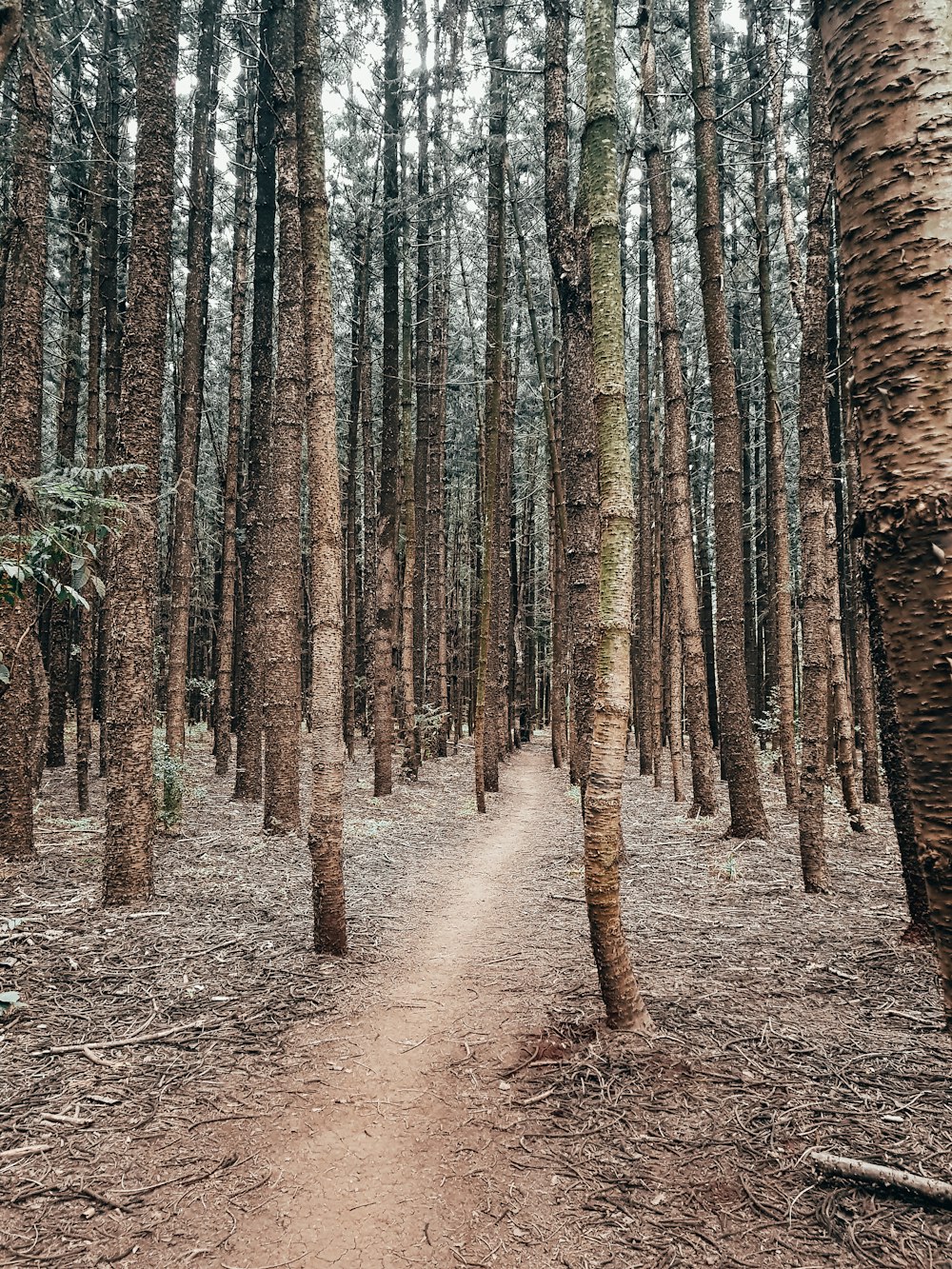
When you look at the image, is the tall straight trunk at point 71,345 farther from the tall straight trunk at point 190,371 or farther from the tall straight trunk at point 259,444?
the tall straight trunk at point 259,444

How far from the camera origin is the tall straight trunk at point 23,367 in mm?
6109

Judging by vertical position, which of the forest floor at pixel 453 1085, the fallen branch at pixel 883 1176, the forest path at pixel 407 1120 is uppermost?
the fallen branch at pixel 883 1176

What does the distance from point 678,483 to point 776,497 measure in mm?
2737

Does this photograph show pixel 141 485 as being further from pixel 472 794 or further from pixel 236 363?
pixel 472 794

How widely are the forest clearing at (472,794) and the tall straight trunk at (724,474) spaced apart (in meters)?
0.05

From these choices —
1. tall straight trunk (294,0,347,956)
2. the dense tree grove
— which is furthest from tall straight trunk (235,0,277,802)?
tall straight trunk (294,0,347,956)

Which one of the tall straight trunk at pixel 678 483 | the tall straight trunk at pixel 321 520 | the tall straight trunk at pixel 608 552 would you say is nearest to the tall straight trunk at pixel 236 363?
the tall straight trunk at pixel 678 483

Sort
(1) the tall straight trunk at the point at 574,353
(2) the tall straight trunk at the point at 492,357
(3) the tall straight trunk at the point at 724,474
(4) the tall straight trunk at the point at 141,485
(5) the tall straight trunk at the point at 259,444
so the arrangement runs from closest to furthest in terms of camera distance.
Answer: (4) the tall straight trunk at the point at 141,485 → (1) the tall straight trunk at the point at 574,353 → (3) the tall straight trunk at the point at 724,474 → (5) the tall straight trunk at the point at 259,444 → (2) the tall straight trunk at the point at 492,357

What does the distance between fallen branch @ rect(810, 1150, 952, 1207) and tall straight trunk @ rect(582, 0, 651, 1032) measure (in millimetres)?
1107

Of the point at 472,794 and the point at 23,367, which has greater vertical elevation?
the point at 23,367

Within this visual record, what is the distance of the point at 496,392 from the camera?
1153 cm

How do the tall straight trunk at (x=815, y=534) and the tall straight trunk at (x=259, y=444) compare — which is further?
the tall straight trunk at (x=259, y=444)

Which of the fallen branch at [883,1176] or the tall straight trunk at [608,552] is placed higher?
the tall straight trunk at [608,552]

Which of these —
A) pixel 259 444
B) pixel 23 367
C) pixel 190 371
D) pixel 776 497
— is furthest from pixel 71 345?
pixel 776 497
